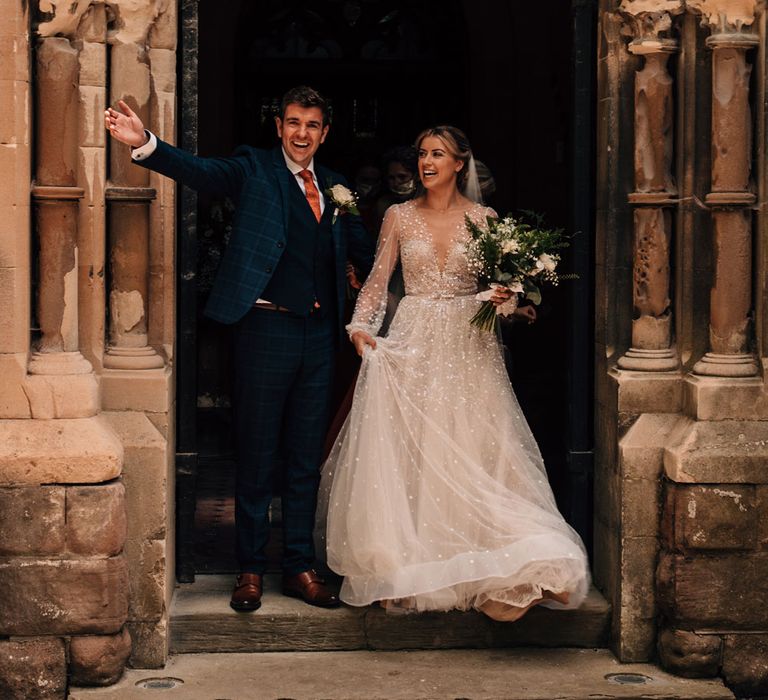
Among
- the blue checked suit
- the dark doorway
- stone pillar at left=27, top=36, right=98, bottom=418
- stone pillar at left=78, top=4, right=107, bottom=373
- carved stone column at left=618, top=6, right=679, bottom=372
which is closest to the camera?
stone pillar at left=27, top=36, right=98, bottom=418

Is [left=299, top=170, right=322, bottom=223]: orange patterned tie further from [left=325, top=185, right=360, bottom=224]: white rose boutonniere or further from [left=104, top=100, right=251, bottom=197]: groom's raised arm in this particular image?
[left=104, top=100, right=251, bottom=197]: groom's raised arm

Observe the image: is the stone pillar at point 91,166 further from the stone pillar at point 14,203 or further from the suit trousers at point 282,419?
the suit trousers at point 282,419

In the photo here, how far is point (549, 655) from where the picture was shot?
7.25 metres

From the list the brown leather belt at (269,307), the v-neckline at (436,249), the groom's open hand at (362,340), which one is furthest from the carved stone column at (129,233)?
the v-neckline at (436,249)

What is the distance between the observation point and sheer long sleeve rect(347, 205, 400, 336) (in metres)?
7.55

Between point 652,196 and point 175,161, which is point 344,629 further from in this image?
point 652,196

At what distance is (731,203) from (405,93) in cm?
520

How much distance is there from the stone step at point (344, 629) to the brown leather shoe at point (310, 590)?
0.14 feet

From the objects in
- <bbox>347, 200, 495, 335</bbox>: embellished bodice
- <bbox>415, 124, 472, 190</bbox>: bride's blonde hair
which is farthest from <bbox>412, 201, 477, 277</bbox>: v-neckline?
<bbox>415, 124, 472, 190</bbox>: bride's blonde hair

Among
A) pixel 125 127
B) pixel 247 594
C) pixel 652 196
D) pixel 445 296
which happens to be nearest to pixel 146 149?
pixel 125 127

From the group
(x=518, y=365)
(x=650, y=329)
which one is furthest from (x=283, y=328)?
(x=518, y=365)

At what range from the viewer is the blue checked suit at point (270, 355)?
727 cm

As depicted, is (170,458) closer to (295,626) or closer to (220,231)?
(295,626)

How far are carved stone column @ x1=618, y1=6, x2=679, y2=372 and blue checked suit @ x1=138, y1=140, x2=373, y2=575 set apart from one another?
4.30 ft
